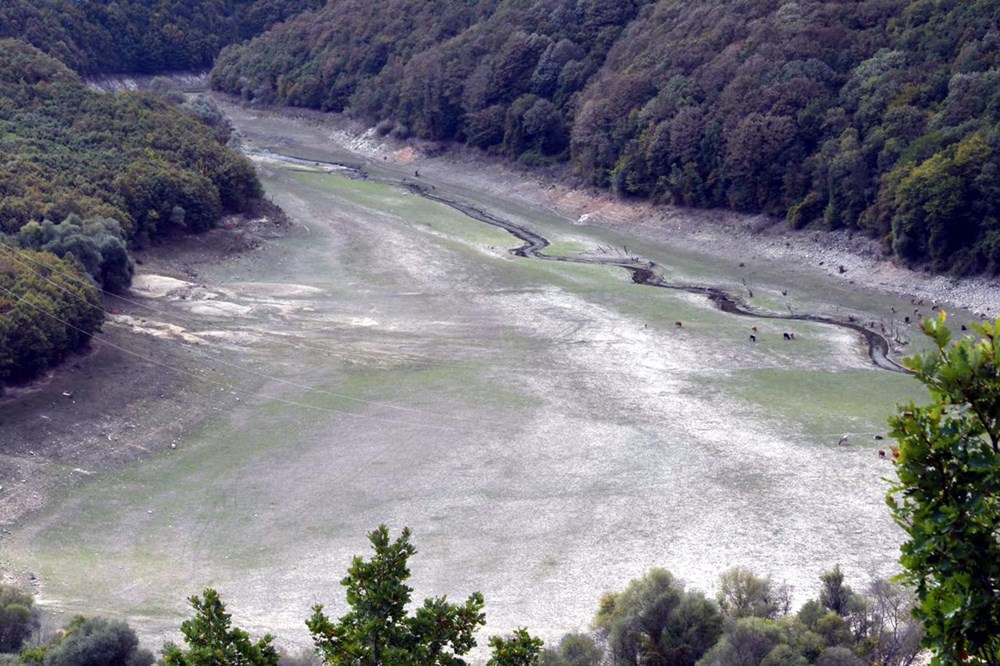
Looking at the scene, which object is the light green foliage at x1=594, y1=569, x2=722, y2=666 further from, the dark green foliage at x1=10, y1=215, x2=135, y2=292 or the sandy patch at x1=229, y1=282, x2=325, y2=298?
the sandy patch at x1=229, y1=282, x2=325, y2=298

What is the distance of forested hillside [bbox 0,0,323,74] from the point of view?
95.4m

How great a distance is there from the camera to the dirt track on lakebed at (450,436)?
25.7 metres

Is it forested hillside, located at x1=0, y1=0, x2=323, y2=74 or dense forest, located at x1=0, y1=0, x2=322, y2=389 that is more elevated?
forested hillside, located at x1=0, y1=0, x2=323, y2=74

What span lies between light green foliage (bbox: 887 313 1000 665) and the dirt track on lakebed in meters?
15.6

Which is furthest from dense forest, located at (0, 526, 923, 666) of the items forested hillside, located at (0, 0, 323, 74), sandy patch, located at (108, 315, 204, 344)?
forested hillside, located at (0, 0, 323, 74)

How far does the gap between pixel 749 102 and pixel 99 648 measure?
51.3m

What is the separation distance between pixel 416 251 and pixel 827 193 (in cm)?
2045

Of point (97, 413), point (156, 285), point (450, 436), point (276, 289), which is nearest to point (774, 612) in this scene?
point (450, 436)

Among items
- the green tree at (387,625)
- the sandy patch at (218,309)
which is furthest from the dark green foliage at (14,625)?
the sandy patch at (218,309)

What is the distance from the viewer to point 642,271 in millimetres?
54125

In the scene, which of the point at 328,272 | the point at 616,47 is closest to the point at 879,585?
the point at 328,272

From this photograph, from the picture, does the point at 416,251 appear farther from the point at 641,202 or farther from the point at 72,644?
the point at 72,644

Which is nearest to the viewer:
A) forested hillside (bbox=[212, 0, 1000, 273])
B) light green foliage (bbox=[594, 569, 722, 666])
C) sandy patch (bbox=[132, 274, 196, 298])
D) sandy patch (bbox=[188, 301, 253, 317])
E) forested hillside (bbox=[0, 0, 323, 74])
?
light green foliage (bbox=[594, 569, 722, 666])

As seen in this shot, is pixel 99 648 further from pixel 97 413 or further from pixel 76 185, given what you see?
pixel 76 185
